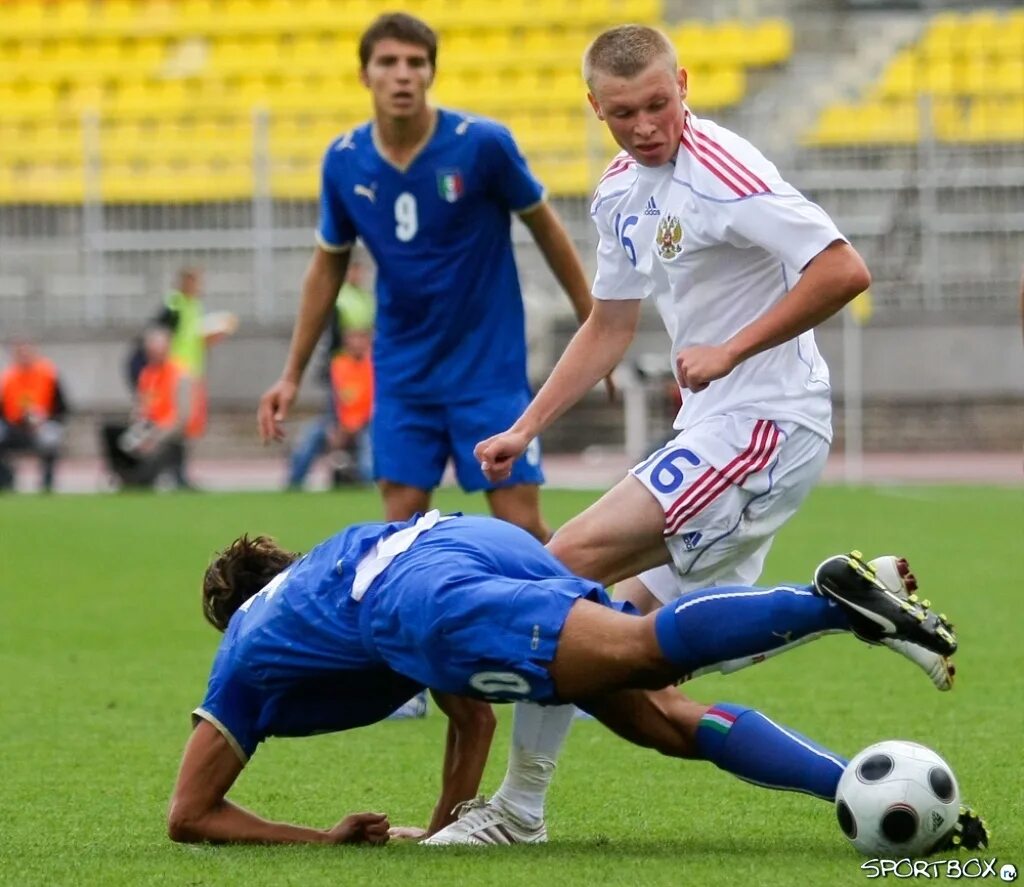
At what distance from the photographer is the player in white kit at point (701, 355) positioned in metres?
5.02

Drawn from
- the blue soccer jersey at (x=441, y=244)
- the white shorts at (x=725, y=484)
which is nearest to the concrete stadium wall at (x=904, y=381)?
the blue soccer jersey at (x=441, y=244)

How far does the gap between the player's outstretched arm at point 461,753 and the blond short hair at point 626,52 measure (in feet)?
5.20

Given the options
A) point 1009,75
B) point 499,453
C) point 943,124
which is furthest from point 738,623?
point 1009,75

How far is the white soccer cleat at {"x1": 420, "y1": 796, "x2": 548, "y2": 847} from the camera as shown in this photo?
16.5ft

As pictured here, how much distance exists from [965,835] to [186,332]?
646 inches

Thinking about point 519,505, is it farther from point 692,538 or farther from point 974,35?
point 974,35

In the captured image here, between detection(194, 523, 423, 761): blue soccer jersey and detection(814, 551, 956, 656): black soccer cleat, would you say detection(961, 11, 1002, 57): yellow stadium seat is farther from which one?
detection(814, 551, 956, 656): black soccer cleat

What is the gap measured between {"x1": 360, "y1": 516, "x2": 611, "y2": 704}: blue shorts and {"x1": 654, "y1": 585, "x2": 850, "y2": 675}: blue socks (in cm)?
25

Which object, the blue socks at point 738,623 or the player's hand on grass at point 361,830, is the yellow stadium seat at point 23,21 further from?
the blue socks at point 738,623

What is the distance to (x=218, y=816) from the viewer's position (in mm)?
4949

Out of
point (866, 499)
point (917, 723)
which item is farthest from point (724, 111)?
point (917, 723)

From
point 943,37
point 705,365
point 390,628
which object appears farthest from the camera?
point 943,37

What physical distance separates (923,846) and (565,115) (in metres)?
18.9

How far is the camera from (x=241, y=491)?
1875cm
